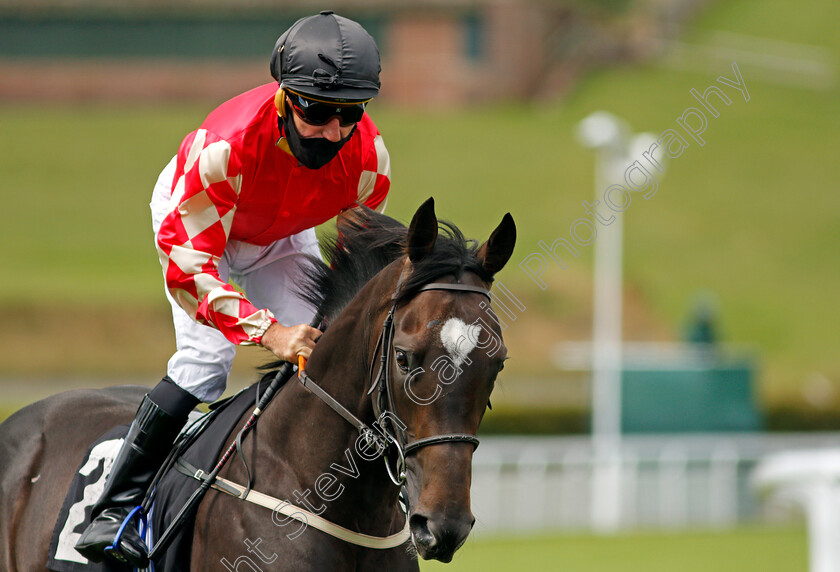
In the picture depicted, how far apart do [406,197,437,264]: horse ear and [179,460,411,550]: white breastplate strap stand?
0.70 m

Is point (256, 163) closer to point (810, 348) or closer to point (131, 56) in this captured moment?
point (810, 348)

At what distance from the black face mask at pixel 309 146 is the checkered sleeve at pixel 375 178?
0.30m

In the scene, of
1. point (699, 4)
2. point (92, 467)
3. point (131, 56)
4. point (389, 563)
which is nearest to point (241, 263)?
point (92, 467)

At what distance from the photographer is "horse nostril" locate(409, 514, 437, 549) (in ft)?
7.34

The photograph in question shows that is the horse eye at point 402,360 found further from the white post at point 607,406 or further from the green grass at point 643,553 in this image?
the white post at point 607,406

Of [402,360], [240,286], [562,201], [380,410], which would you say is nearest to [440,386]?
[402,360]

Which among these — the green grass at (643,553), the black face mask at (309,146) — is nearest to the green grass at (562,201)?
the green grass at (643,553)

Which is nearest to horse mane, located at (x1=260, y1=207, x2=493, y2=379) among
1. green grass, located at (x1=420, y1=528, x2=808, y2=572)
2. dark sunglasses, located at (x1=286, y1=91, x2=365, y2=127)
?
dark sunglasses, located at (x1=286, y1=91, x2=365, y2=127)

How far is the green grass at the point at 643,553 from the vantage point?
757 centimetres

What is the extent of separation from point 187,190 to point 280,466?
779mm

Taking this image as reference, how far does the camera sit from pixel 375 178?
10.8 ft

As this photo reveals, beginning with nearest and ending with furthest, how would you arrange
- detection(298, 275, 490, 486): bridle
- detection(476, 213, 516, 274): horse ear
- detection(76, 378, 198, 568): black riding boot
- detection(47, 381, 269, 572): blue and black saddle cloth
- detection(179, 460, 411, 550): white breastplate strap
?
detection(298, 275, 490, 486): bridle < detection(476, 213, 516, 274): horse ear < detection(179, 460, 411, 550): white breastplate strap < detection(47, 381, 269, 572): blue and black saddle cloth < detection(76, 378, 198, 568): black riding boot

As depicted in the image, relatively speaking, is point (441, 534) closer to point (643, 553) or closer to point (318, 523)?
point (318, 523)

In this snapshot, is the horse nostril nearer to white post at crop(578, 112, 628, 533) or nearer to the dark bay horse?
the dark bay horse
